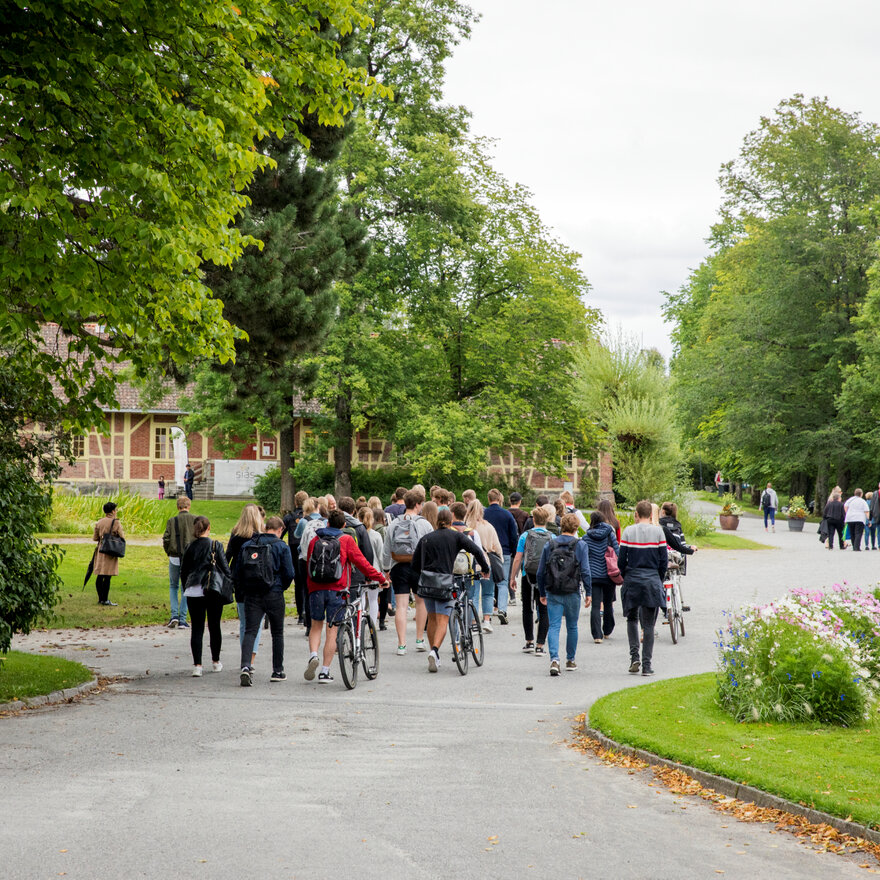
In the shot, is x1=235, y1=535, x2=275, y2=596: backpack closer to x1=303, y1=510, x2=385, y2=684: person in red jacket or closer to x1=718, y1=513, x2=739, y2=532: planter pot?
x1=303, y1=510, x2=385, y2=684: person in red jacket

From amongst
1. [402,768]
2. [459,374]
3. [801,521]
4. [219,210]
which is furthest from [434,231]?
[402,768]

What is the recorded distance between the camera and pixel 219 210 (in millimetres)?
11617

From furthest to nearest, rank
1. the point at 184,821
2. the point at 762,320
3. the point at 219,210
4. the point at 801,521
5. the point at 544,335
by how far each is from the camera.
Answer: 1. the point at 762,320
2. the point at 801,521
3. the point at 544,335
4. the point at 219,210
5. the point at 184,821

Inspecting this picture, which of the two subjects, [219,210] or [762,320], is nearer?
[219,210]

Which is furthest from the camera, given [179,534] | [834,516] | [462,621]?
[834,516]

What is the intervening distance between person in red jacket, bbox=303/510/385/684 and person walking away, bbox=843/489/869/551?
23.1 meters

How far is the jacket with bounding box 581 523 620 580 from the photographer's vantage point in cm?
1450

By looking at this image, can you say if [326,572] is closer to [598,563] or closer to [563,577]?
[563,577]

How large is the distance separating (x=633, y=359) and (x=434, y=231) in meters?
7.88

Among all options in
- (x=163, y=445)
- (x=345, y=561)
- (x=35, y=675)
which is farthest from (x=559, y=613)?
(x=163, y=445)

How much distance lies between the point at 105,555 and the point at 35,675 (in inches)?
255

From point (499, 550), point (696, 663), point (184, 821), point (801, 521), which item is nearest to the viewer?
point (184, 821)

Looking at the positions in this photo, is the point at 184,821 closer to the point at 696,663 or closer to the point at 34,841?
the point at 34,841

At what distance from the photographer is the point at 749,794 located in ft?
23.7
